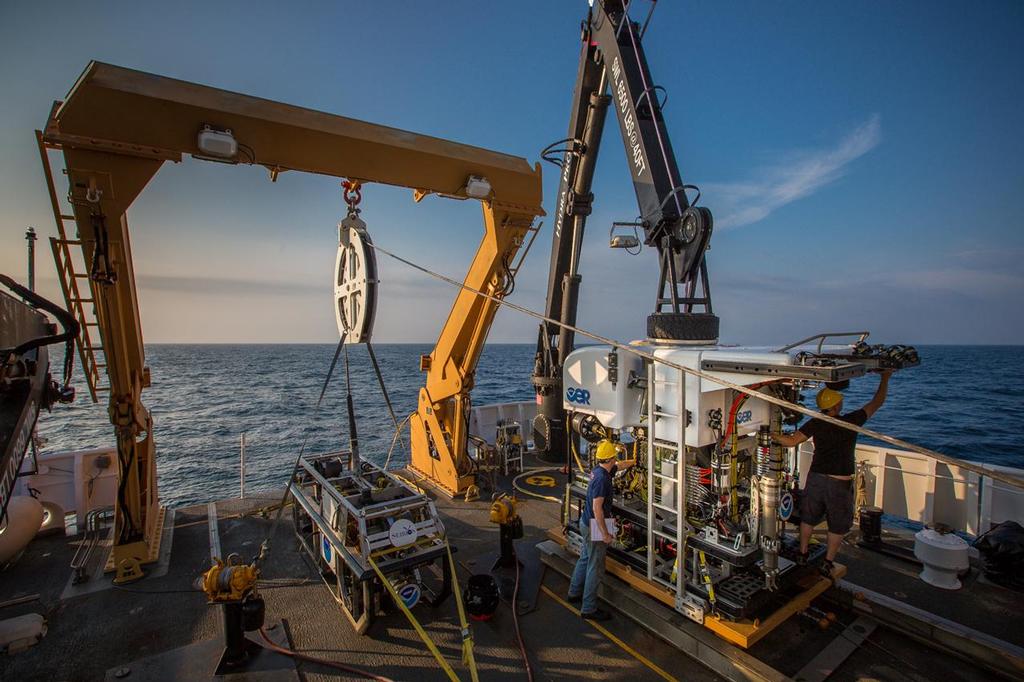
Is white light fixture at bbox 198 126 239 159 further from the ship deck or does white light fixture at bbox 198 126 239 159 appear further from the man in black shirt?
the man in black shirt

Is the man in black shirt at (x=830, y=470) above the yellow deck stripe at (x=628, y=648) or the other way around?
above

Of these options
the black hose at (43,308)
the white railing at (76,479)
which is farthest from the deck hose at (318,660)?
the white railing at (76,479)

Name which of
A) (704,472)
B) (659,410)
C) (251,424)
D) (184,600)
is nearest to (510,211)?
(659,410)

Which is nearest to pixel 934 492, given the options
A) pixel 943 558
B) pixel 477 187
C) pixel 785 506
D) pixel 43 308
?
pixel 943 558

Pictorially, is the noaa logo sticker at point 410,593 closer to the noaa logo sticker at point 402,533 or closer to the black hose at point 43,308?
the noaa logo sticker at point 402,533

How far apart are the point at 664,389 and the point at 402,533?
336 centimetres

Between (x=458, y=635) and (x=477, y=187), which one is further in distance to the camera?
(x=477, y=187)

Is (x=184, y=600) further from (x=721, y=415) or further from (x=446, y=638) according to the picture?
(x=721, y=415)

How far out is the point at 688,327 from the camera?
222 inches

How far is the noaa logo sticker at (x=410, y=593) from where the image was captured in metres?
5.41

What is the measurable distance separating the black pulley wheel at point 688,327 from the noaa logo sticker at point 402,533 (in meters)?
3.70

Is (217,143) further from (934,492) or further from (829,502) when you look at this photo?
(934,492)

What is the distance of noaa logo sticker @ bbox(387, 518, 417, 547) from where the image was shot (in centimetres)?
527

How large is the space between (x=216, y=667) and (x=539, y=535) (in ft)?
14.9
